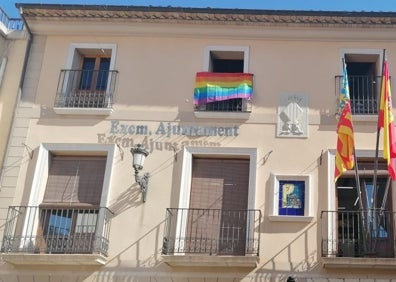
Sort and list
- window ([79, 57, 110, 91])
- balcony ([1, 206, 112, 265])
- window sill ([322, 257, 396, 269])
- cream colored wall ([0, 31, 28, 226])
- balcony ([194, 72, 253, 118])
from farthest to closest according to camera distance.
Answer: window ([79, 57, 110, 91]) < balcony ([194, 72, 253, 118]) < cream colored wall ([0, 31, 28, 226]) < balcony ([1, 206, 112, 265]) < window sill ([322, 257, 396, 269])

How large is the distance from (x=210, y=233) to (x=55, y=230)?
278 cm

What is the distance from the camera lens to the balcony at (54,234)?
10984 mm

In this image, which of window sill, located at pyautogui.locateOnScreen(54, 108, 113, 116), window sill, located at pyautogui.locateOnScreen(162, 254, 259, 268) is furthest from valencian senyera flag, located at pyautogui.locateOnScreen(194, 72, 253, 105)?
window sill, located at pyautogui.locateOnScreen(162, 254, 259, 268)

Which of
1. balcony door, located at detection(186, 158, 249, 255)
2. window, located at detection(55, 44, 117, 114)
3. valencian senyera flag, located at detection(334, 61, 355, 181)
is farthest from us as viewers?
window, located at detection(55, 44, 117, 114)

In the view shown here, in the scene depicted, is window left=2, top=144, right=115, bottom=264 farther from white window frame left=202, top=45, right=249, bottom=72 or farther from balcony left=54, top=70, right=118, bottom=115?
white window frame left=202, top=45, right=249, bottom=72

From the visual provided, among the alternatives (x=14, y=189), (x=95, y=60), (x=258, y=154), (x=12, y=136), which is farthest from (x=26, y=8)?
(x=258, y=154)

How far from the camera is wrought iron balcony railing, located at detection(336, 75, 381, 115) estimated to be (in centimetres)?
1211

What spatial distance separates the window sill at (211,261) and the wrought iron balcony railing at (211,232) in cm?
30

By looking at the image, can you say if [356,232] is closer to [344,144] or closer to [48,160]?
[344,144]

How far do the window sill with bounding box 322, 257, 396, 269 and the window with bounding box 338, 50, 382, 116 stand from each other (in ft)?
9.42

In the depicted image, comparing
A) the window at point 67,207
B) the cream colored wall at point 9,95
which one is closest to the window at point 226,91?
the window at point 67,207

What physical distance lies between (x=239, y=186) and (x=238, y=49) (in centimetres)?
285

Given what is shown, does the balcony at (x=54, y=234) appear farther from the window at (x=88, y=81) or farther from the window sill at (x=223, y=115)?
the window sill at (x=223, y=115)

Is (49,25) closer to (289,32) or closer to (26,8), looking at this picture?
(26,8)
